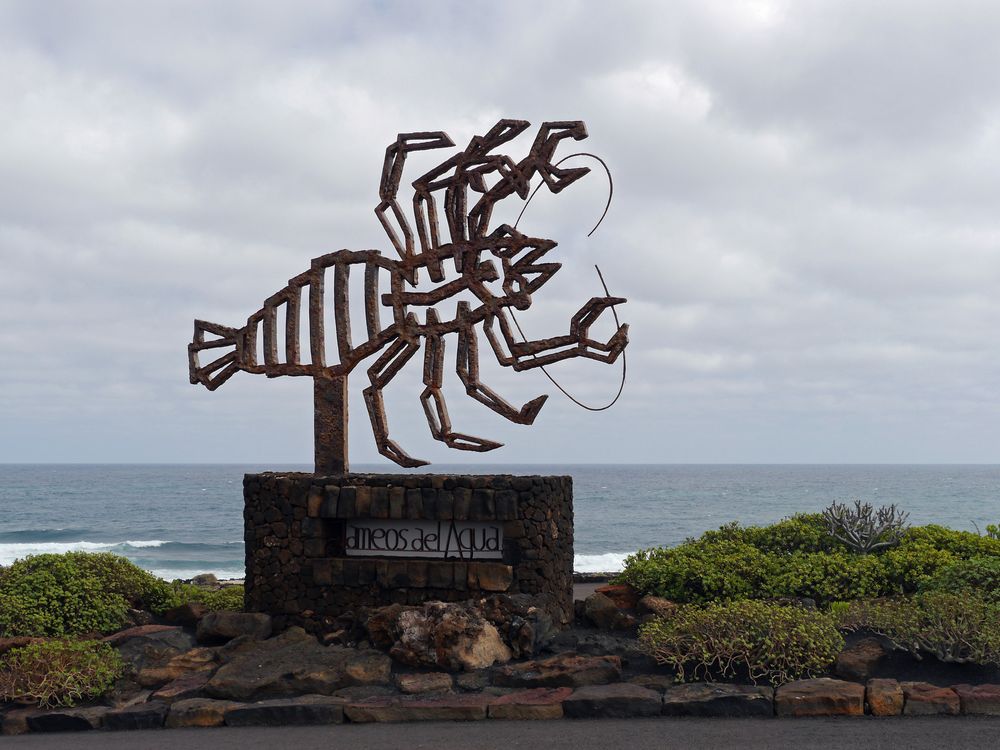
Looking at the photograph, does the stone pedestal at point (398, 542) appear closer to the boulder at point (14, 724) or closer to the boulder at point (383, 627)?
the boulder at point (383, 627)

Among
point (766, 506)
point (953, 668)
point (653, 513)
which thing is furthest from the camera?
point (766, 506)

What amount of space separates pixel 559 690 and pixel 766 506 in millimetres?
58785

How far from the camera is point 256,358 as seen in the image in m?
10.4

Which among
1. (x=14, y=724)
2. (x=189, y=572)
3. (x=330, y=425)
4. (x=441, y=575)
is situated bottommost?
(x=189, y=572)

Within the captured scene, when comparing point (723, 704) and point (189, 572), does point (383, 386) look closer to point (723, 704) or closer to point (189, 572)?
point (723, 704)

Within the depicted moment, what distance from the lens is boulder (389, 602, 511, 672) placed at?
25.9 feet

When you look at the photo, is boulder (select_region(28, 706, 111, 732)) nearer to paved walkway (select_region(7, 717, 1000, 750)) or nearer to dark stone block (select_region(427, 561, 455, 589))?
paved walkway (select_region(7, 717, 1000, 750))

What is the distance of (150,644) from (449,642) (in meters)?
3.17

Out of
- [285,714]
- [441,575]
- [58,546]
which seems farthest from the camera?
[58,546]

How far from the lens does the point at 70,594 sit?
9.84 meters

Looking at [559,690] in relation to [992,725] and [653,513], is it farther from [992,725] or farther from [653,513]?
[653,513]

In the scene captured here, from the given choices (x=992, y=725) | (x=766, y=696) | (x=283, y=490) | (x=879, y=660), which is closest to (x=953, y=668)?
(x=879, y=660)

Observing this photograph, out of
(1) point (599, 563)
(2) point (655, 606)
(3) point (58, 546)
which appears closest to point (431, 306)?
(2) point (655, 606)

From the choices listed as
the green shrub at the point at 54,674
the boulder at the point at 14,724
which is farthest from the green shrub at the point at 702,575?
the boulder at the point at 14,724
